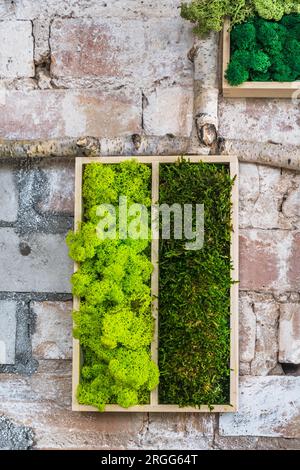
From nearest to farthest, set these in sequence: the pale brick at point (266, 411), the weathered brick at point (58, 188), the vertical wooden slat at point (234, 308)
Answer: the vertical wooden slat at point (234, 308), the pale brick at point (266, 411), the weathered brick at point (58, 188)

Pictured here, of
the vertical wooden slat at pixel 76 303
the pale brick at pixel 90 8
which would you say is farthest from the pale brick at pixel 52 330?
the pale brick at pixel 90 8

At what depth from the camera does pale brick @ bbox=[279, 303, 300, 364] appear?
4125 millimetres

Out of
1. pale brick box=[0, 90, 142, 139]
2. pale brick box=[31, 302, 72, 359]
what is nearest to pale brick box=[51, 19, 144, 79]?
pale brick box=[0, 90, 142, 139]

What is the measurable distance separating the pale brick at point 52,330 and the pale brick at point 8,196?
55 centimetres

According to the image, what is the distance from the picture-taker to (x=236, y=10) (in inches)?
151

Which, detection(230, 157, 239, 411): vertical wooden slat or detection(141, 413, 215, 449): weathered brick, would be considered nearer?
detection(230, 157, 239, 411): vertical wooden slat

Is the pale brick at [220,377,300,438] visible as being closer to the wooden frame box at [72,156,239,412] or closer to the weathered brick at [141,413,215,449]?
the weathered brick at [141,413,215,449]

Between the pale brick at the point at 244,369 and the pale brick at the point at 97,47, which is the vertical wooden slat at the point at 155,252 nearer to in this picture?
the pale brick at the point at 244,369

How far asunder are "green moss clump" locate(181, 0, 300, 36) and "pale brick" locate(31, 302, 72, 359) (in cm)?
179

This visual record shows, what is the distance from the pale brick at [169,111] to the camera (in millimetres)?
4184

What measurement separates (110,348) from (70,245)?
0.60m

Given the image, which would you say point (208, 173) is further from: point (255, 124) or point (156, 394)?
point (156, 394)
